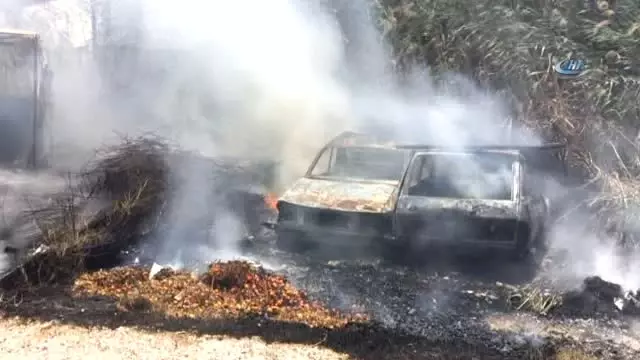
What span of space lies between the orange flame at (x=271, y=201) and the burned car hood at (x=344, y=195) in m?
1.41

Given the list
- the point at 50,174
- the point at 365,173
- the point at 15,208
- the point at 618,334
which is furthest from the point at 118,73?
the point at 618,334

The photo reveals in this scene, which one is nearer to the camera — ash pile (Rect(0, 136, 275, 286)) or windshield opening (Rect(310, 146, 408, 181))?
ash pile (Rect(0, 136, 275, 286))

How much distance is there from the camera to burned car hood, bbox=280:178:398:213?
683 centimetres

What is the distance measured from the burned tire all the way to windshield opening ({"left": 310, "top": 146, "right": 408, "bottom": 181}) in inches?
41.3

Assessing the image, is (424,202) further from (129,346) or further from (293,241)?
(129,346)

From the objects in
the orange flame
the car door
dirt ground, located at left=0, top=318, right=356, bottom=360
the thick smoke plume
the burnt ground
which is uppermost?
the thick smoke plume

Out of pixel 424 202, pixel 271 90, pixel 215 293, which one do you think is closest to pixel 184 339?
pixel 215 293

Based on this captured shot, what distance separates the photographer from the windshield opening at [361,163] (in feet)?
25.7

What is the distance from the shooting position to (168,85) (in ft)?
45.6

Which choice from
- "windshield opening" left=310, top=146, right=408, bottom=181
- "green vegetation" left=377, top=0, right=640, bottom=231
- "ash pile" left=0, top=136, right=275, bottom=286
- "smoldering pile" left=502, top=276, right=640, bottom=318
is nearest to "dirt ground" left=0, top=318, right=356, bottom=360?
"ash pile" left=0, top=136, right=275, bottom=286

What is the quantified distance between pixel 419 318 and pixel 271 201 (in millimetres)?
3972

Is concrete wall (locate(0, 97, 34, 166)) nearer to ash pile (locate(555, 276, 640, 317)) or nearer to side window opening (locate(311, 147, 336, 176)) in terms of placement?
side window opening (locate(311, 147, 336, 176))

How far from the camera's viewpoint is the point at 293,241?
711 centimetres

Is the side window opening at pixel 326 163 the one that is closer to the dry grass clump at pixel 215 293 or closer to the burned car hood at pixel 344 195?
the burned car hood at pixel 344 195
